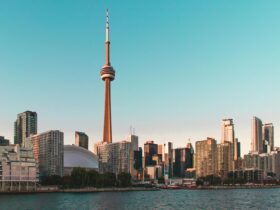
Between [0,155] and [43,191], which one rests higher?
[0,155]

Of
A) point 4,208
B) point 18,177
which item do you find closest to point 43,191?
point 18,177

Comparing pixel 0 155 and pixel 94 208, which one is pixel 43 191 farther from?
pixel 94 208

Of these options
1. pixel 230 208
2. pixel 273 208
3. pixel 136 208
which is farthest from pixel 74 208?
pixel 273 208

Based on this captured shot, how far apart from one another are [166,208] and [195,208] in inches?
294

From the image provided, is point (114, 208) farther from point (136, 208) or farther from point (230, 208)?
point (230, 208)

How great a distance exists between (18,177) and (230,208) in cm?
10943

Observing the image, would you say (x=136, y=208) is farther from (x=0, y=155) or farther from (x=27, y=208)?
(x=0, y=155)

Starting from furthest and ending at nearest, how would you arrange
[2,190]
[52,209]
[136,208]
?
[2,190]
[136,208]
[52,209]

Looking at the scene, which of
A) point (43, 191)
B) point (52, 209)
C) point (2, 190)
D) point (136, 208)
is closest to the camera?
point (52, 209)

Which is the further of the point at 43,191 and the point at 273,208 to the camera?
the point at 43,191

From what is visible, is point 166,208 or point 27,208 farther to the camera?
point 166,208

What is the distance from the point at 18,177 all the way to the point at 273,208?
117205 mm

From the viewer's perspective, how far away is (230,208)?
4624 inches

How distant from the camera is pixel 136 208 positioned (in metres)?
115
